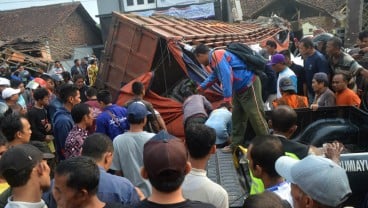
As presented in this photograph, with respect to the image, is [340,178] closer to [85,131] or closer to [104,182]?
[104,182]

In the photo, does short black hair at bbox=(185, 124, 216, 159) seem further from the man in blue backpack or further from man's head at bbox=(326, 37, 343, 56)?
man's head at bbox=(326, 37, 343, 56)

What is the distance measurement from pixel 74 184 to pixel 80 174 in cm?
6

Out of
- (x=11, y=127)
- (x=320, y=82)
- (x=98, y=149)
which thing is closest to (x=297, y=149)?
(x=98, y=149)

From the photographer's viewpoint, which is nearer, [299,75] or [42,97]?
[42,97]

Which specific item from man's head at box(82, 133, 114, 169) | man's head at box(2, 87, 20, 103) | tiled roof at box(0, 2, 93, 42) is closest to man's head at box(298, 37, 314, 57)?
man's head at box(82, 133, 114, 169)

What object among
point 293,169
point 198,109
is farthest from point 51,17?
point 293,169

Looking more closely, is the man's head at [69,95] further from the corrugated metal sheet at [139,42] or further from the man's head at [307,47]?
the man's head at [307,47]

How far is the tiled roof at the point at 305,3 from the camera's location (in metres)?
25.0

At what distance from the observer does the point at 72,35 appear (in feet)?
90.7

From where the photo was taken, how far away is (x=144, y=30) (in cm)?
821

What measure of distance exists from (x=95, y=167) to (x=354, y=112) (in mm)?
3066

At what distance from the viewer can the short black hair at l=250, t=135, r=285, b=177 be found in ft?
8.51

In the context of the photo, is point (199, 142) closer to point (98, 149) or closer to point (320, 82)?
point (98, 149)

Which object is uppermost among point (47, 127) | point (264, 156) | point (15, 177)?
point (15, 177)
